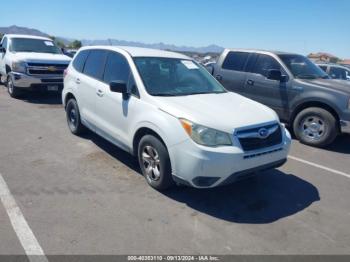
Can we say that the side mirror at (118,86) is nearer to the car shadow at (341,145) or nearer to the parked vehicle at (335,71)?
the car shadow at (341,145)

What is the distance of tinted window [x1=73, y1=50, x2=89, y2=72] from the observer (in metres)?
6.24

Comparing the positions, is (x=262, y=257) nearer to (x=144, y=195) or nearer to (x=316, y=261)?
(x=316, y=261)

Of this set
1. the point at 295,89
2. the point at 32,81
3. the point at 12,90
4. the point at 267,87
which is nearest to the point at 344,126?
the point at 295,89

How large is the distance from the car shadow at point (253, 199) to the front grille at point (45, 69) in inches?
295

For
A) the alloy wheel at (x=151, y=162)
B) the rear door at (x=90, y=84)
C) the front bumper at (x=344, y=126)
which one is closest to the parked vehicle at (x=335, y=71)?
the front bumper at (x=344, y=126)

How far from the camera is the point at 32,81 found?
9.96 m

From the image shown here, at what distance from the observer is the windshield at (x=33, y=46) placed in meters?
11.1

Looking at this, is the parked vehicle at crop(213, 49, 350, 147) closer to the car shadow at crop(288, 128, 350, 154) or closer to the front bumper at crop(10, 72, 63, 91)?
the car shadow at crop(288, 128, 350, 154)

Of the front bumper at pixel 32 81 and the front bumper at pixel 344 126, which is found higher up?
the front bumper at pixel 344 126

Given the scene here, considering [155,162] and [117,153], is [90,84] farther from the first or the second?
[155,162]

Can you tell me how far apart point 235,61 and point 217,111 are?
4511mm

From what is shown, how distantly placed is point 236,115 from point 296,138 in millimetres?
3911

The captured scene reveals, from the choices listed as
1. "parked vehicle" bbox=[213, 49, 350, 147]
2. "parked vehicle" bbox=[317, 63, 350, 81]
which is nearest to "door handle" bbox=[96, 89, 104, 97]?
"parked vehicle" bbox=[213, 49, 350, 147]

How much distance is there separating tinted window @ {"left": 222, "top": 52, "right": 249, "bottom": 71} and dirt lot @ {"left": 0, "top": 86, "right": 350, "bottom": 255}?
10.0 feet
